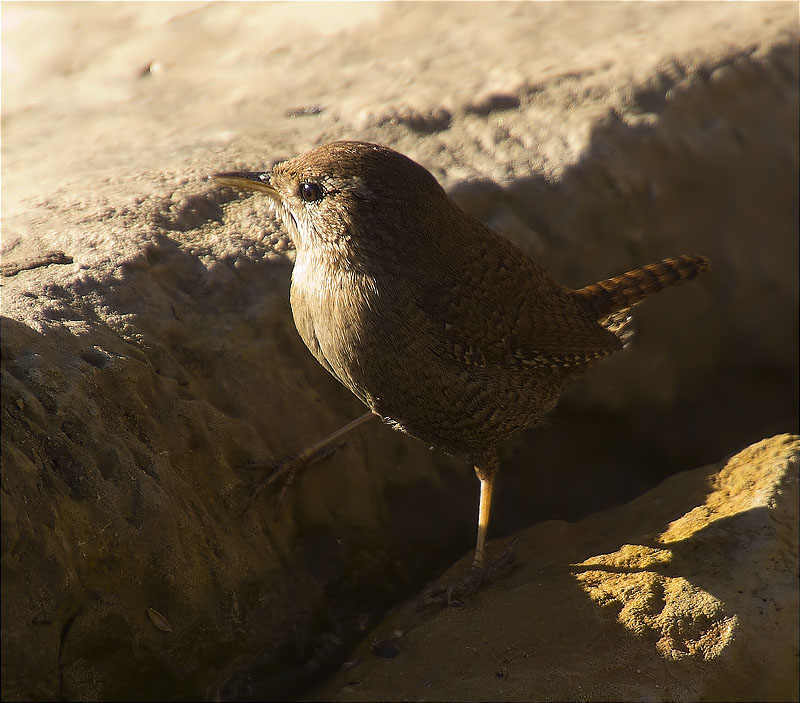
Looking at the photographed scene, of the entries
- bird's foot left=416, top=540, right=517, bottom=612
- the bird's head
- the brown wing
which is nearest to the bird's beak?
the bird's head

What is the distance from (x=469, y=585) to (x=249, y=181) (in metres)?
2.16

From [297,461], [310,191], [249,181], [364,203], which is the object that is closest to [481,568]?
[297,461]

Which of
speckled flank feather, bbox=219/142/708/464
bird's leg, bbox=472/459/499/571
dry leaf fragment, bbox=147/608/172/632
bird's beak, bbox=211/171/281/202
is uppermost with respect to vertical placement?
bird's beak, bbox=211/171/281/202

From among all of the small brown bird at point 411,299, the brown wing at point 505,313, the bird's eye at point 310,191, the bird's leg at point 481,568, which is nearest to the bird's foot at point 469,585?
the bird's leg at point 481,568

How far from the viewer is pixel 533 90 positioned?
5172mm

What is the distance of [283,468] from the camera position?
3.58 m

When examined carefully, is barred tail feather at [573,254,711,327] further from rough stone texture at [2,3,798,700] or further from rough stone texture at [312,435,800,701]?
rough stone texture at [312,435,800,701]

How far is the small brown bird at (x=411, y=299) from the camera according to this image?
10.4ft

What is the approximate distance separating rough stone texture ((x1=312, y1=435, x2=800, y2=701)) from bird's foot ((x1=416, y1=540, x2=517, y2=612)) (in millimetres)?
59

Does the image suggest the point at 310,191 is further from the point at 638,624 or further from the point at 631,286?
the point at 638,624

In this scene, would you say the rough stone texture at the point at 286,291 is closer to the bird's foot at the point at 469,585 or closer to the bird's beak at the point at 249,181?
the bird's foot at the point at 469,585

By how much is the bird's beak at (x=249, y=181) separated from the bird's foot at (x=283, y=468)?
1.22 meters

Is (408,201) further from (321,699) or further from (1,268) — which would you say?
(321,699)

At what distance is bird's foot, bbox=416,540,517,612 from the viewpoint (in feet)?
11.7
